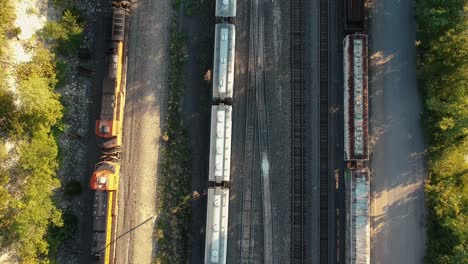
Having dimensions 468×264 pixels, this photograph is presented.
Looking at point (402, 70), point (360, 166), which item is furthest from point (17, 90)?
point (402, 70)

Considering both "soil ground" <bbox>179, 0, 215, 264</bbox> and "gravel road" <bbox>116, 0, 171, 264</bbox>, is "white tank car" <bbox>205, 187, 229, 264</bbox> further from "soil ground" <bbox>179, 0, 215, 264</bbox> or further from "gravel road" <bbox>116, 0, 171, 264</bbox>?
"gravel road" <bbox>116, 0, 171, 264</bbox>

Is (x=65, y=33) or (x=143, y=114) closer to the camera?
(x=65, y=33)

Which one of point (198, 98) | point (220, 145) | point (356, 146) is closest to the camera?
point (220, 145)

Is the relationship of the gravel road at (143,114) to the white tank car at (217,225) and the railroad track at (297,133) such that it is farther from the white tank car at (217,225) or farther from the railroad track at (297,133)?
the railroad track at (297,133)

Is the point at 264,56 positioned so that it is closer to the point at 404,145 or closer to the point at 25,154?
the point at 404,145

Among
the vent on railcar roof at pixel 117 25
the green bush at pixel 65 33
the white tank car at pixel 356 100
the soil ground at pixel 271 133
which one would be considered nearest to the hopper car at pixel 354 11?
the white tank car at pixel 356 100

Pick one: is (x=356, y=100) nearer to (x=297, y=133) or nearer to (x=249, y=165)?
(x=297, y=133)

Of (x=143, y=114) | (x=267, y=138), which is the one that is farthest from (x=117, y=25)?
(x=267, y=138)
